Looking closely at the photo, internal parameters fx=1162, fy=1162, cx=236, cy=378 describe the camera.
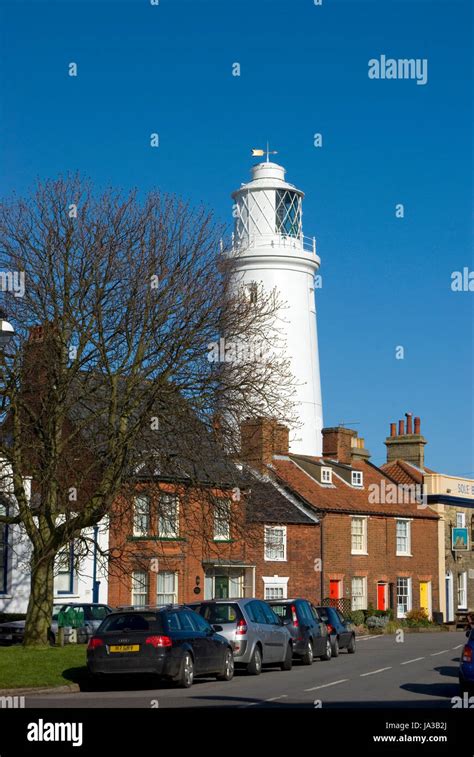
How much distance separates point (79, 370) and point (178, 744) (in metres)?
17.4

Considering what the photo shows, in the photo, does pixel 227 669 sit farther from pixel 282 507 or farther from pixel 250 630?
pixel 282 507

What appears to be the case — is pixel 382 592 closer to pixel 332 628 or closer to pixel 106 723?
pixel 332 628

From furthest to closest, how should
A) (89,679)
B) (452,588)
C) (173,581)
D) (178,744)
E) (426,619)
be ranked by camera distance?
(452,588) → (426,619) → (173,581) → (89,679) → (178,744)

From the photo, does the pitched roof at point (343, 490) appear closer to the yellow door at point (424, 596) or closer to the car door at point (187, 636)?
the yellow door at point (424, 596)

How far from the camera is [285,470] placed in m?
54.2

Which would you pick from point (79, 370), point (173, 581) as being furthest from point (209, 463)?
point (173, 581)

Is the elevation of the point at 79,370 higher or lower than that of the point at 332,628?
higher

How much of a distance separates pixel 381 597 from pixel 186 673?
35.2 metres

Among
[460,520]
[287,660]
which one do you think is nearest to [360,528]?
[460,520]

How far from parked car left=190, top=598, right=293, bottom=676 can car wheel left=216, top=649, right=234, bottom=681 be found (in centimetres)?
104

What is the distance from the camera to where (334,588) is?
52.4 meters

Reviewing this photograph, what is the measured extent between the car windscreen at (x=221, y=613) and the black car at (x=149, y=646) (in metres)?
2.51

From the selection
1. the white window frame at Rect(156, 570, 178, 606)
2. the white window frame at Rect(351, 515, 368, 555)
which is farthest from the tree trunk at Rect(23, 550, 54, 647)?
the white window frame at Rect(351, 515, 368, 555)

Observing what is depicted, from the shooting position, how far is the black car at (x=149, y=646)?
22.0 m
